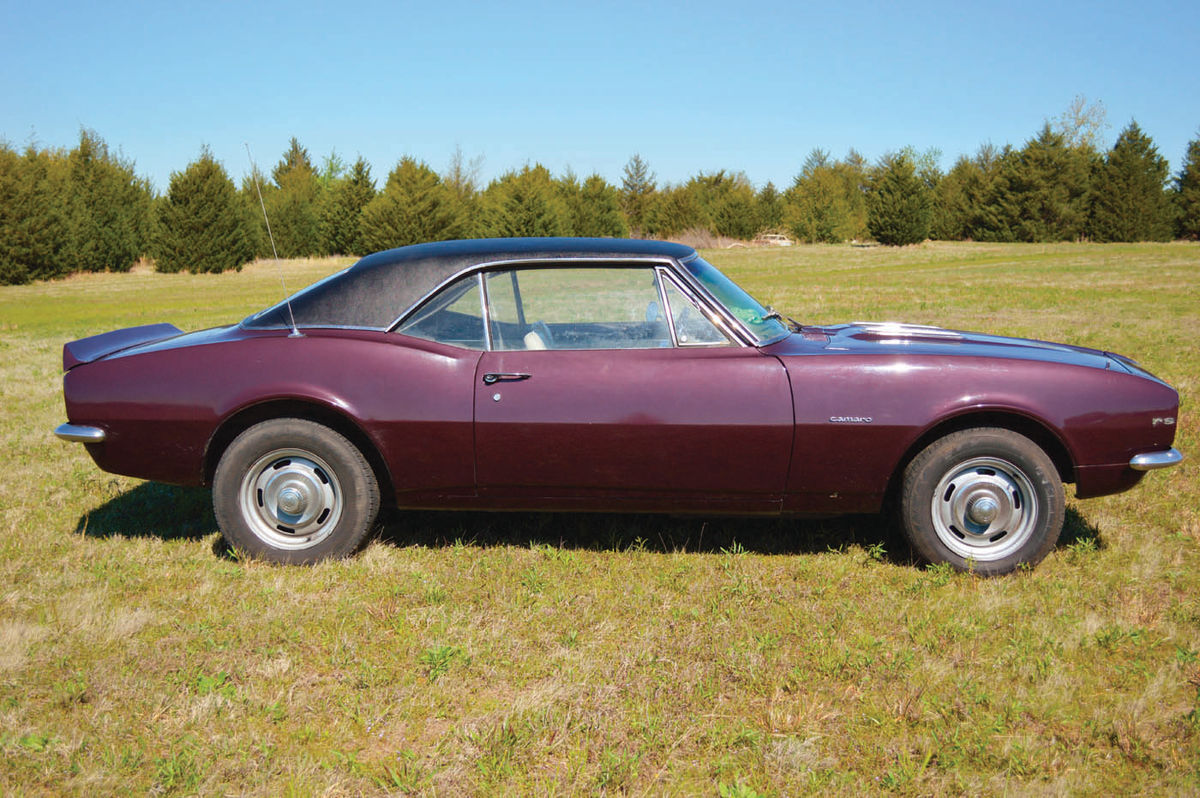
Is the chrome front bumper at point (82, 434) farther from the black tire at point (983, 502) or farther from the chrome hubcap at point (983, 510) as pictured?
the chrome hubcap at point (983, 510)

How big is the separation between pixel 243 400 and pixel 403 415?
0.76 m

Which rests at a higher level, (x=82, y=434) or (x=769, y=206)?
(x=769, y=206)

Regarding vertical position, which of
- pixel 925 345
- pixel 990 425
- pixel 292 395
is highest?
pixel 925 345

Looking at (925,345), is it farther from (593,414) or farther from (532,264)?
(532,264)

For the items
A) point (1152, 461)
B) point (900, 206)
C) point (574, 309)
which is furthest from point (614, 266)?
point (900, 206)

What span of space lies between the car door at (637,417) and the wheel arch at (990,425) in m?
0.61

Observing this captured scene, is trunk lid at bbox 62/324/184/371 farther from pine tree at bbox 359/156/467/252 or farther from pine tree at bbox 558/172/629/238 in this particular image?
pine tree at bbox 558/172/629/238

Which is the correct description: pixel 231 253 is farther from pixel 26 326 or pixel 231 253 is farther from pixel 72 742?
pixel 72 742

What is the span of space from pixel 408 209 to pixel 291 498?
34000mm

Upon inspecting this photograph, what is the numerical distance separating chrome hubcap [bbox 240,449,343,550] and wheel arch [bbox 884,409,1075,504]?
2658mm

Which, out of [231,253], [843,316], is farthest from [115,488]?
[231,253]

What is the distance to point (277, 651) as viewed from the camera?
3.35 metres

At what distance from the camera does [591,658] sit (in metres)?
3.31

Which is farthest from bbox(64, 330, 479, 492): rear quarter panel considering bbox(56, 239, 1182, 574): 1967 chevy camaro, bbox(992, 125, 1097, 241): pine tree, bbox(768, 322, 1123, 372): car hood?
bbox(992, 125, 1097, 241): pine tree
